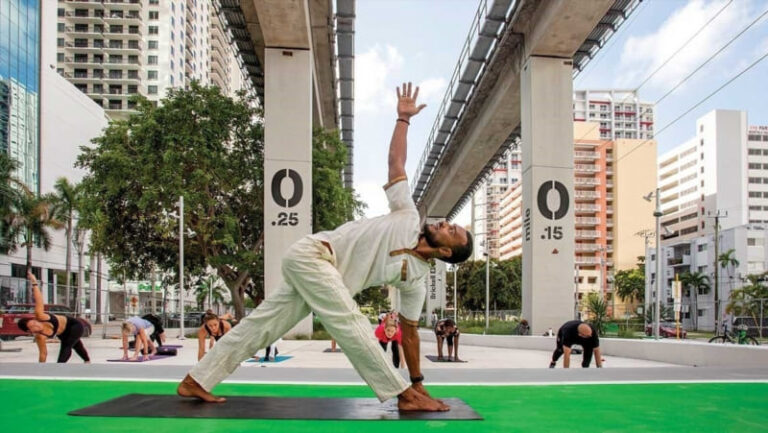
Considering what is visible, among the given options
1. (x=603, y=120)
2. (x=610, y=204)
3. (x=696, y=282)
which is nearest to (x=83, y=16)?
(x=696, y=282)

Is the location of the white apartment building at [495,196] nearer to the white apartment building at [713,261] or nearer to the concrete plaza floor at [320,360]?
the white apartment building at [713,261]

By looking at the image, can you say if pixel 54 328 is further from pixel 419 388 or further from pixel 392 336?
pixel 419 388

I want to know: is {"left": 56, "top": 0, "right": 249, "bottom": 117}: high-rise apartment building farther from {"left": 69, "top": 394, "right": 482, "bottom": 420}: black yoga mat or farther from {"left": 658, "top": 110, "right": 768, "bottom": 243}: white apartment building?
{"left": 658, "top": 110, "right": 768, "bottom": 243}: white apartment building

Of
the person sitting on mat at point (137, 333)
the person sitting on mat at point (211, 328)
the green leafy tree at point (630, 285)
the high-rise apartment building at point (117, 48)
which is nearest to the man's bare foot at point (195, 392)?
the person sitting on mat at point (211, 328)

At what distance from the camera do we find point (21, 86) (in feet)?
142

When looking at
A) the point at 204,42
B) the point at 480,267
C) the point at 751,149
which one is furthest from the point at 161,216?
the point at 751,149

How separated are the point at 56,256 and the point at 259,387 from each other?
1980 inches

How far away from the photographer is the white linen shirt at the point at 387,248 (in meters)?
3.70

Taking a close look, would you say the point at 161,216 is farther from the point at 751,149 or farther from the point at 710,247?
the point at 751,149

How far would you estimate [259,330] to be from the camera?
3.84 metres

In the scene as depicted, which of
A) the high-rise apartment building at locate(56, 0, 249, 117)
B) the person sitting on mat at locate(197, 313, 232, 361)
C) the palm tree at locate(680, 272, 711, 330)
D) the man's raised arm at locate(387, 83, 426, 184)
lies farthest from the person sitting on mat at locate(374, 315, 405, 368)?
the high-rise apartment building at locate(56, 0, 249, 117)

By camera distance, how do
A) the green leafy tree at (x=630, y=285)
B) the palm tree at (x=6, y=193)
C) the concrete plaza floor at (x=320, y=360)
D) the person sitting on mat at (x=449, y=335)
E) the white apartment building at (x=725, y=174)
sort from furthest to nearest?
the white apartment building at (x=725, y=174) → the green leafy tree at (x=630, y=285) → the palm tree at (x=6, y=193) → the person sitting on mat at (x=449, y=335) → the concrete plaza floor at (x=320, y=360)

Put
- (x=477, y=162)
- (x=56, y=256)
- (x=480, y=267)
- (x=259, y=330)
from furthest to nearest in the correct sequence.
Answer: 1. (x=480, y=267)
2. (x=56, y=256)
3. (x=477, y=162)
4. (x=259, y=330)

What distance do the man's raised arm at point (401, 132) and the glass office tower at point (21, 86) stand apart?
43954 millimetres
